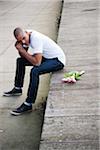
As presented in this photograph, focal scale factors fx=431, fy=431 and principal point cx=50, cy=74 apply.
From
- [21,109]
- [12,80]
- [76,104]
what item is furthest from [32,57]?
[12,80]

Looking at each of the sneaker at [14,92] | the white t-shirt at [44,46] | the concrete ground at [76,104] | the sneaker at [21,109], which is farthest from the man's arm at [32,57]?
the sneaker at [14,92]

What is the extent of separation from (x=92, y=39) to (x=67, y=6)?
7343 mm

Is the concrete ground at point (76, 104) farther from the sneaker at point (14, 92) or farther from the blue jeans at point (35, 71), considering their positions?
the sneaker at point (14, 92)

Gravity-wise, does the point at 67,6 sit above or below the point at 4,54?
below

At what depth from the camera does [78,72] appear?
7691 mm

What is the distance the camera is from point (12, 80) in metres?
8.88

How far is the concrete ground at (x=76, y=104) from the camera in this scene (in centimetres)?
520

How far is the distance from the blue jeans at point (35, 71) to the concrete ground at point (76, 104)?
24 centimetres

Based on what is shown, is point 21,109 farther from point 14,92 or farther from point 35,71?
point 14,92

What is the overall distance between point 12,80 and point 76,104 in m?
2.87

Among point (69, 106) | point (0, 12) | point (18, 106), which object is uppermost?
point (69, 106)

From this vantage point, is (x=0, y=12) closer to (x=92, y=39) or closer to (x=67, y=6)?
(x=67, y=6)

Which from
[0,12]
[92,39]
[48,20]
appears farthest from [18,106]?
[0,12]

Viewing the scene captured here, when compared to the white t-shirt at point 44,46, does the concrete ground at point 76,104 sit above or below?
below
